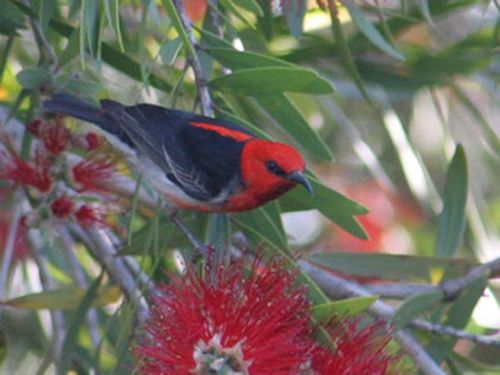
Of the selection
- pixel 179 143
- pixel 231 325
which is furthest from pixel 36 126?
pixel 231 325

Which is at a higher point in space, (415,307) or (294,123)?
(294,123)

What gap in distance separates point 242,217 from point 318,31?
1.01m

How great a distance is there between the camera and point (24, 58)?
10.3 feet

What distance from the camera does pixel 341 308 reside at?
196 centimetres

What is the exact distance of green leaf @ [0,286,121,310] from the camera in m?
2.31

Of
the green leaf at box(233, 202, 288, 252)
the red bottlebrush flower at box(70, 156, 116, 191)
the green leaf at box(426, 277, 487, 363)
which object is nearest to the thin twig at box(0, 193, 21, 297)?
the red bottlebrush flower at box(70, 156, 116, 191)

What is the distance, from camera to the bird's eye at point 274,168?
2258 mm

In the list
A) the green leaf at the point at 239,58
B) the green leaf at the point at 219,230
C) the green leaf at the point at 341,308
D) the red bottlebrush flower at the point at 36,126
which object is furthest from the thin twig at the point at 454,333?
the red bottlebrush flower at the point at 36,126

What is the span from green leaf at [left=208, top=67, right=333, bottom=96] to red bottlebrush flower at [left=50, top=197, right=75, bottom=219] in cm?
34

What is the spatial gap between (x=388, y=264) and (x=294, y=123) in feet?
1.30

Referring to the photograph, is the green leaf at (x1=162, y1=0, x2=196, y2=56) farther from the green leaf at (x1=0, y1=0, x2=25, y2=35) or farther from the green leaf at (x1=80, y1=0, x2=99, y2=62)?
the green leaf at (x1=0, y1=0, x2=25, y2=35)

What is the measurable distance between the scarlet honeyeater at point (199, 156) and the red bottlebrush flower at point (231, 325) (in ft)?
0.88

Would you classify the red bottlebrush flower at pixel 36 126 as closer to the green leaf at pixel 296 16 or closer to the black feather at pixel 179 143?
the black feather at pixel 179 143

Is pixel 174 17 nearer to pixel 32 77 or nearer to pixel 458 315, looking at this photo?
pixel 32 77
